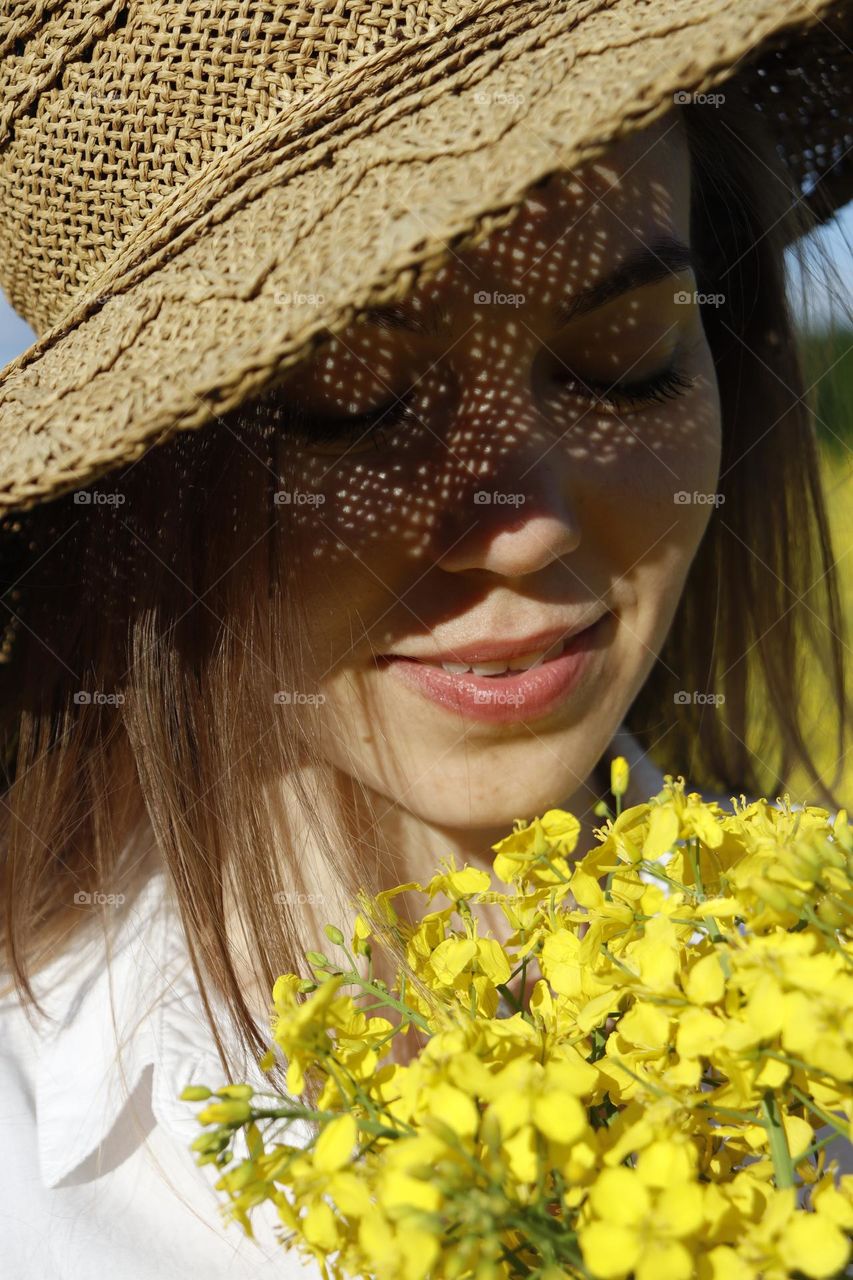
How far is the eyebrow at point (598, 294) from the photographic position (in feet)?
2.13

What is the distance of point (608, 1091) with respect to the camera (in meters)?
0.40

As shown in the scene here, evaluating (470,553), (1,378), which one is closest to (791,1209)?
(470,553)

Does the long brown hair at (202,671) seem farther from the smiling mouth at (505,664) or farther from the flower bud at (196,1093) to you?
the flower bud at (196,1093)

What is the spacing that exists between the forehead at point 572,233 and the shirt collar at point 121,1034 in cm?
61

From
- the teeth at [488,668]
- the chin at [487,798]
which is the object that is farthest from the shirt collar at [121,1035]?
the teeth at [488,668]

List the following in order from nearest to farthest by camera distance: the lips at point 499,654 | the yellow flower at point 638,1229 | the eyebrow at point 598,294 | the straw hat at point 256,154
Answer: the yellow flower at point 638,1229 < the straw hat at point 256,154 < the eyebrow at point 598,294 < the lips at point 499,654

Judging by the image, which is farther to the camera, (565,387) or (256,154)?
(565,387)

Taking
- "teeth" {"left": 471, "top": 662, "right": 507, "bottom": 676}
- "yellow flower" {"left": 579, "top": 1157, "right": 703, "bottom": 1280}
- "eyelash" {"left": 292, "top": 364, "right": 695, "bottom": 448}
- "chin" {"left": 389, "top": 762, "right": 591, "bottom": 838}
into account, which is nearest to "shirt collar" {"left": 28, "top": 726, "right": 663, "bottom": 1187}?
"chin" {"left": 389, "top": 762, "right": 591, "bottom": 838}

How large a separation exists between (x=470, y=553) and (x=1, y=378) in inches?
14.5

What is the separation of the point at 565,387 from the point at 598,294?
0.07 metres

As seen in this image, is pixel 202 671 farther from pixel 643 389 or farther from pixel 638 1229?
pixel 638 1229

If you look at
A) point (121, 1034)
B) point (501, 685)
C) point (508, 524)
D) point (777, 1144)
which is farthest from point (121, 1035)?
point (777, 1144)

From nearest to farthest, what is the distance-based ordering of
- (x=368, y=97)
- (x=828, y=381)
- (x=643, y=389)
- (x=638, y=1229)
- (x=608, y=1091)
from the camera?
(x=638, y=1229)
(x=608, y=1091)
(x=368, y=97)
(x=643, y=389)
(x=828, y=381)

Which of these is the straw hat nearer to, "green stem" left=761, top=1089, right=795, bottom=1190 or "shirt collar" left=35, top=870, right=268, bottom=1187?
"green stem" left=761, top=1089, right=795, bottom=1190
